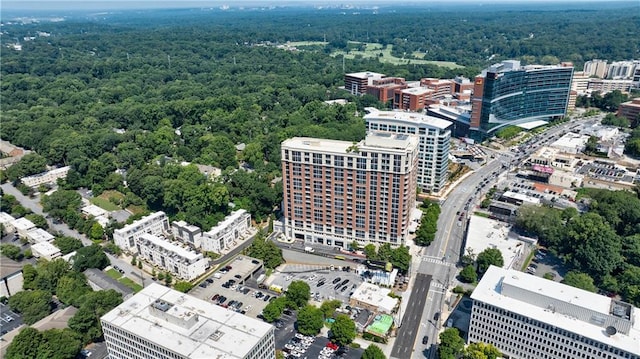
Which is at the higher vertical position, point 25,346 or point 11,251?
Answer: point 25,346

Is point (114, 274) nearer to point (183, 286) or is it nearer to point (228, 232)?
point (183, 286)

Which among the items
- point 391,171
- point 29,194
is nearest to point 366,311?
point 391,171

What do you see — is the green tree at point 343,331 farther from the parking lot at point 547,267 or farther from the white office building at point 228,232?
Answer: the parking lot at point 547,267

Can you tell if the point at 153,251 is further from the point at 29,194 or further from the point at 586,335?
the point at 586,335

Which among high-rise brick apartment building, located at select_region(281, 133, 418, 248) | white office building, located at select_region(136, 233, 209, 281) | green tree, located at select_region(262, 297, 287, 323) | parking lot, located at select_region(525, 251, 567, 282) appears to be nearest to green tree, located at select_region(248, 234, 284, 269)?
high-rise brick apartment building, located at select_region(281, 133, 418, 248)

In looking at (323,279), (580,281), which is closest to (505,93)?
(580,281)

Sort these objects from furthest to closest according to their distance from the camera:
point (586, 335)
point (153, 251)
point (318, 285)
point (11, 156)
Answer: point (11, 156), point (153, 251), point (318, 285), point (586, 335)

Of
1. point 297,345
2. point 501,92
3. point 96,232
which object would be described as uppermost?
point 501,92
